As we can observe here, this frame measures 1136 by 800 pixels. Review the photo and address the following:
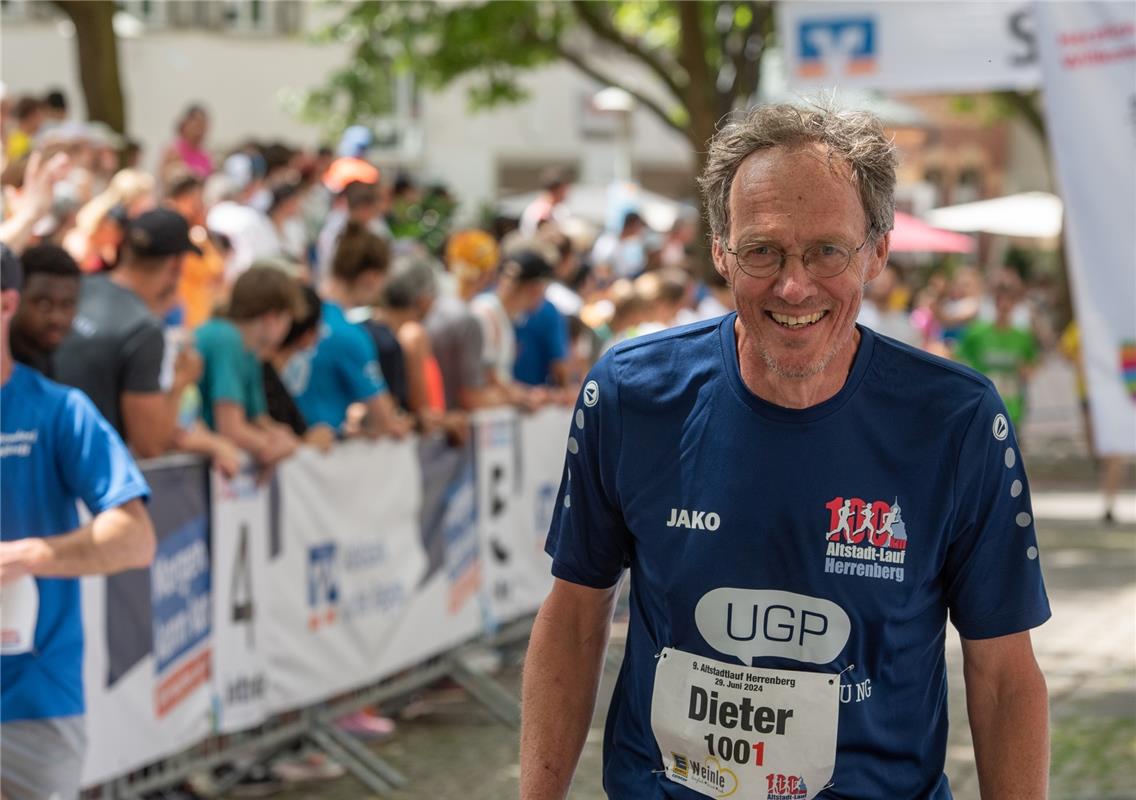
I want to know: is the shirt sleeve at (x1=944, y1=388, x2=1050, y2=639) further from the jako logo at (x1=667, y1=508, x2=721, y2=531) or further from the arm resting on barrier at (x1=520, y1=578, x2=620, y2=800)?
the arm resting on barrier at (x1=520, y1=578, x2=620, y2=800)

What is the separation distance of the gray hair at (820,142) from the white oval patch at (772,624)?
58 centimetres

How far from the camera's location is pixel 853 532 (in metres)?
2.82

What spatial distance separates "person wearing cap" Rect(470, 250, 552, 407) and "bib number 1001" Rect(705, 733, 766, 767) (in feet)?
22.0

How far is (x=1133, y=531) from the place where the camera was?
15.5m

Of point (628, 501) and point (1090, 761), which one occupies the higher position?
point (628, 501)

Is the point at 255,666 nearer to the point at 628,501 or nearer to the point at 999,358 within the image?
the point at 628,501

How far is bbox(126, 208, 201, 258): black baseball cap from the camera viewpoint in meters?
6.42

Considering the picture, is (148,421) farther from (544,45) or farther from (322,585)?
(544,45)

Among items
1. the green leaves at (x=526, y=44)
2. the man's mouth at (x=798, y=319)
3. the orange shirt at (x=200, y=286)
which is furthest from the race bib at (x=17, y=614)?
the green leaves at (x=526, y=44)

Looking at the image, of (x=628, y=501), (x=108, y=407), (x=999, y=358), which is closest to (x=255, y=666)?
(x=108, y=407)

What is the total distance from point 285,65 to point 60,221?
102ft

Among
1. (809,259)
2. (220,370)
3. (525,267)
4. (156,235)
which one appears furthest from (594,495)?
(525,267)

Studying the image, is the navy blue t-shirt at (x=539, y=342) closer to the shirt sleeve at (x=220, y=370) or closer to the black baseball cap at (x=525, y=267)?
the black baseball cap at (x=525, y=267)

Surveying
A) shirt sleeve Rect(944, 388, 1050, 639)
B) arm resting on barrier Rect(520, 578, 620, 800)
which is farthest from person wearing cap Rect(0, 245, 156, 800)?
shirt sleeve Rect(944, 388, 1050, 639)
